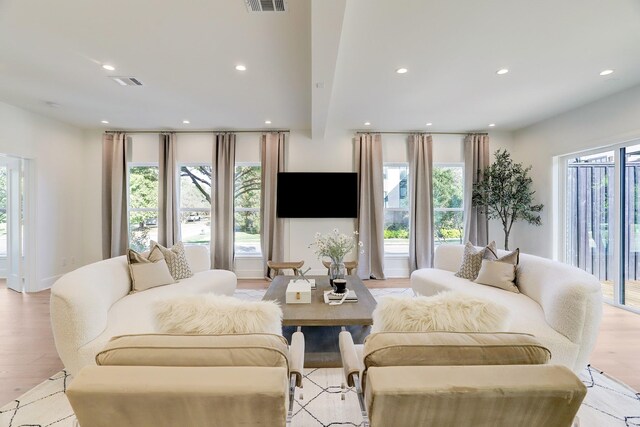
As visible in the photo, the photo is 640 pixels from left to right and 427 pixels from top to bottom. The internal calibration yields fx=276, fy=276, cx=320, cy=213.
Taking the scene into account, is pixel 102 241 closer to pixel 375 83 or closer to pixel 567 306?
pixel 375 83

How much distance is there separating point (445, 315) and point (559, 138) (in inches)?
185

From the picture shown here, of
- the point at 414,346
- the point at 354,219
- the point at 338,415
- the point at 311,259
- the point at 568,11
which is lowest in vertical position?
the point at 338,415

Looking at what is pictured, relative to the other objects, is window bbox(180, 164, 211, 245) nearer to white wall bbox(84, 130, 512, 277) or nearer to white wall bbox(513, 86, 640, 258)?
white wall bbox(84, 130, 512, 277)

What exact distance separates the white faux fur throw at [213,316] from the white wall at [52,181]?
467cm

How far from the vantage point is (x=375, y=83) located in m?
3.21

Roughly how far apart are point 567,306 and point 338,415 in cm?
178

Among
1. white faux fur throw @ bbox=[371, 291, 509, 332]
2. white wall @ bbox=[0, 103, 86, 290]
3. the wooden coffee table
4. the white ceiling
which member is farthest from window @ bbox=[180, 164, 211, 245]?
white faux fur throw @ bbox=[371, 291, 509, 332]

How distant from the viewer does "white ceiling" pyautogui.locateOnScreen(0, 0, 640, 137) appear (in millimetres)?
2053

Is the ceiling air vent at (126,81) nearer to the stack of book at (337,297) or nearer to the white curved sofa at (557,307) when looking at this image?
the stack of book at (337,297)

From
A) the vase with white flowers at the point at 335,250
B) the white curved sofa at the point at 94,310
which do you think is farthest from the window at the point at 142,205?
the vase with white flowers at the point at 335,250

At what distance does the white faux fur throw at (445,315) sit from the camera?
4.21 feet

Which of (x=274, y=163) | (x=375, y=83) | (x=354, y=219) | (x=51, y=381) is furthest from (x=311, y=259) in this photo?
(x=51, y=381)

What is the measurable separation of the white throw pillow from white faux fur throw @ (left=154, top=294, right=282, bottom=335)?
2.49 m

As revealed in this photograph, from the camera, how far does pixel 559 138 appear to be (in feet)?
14.3
